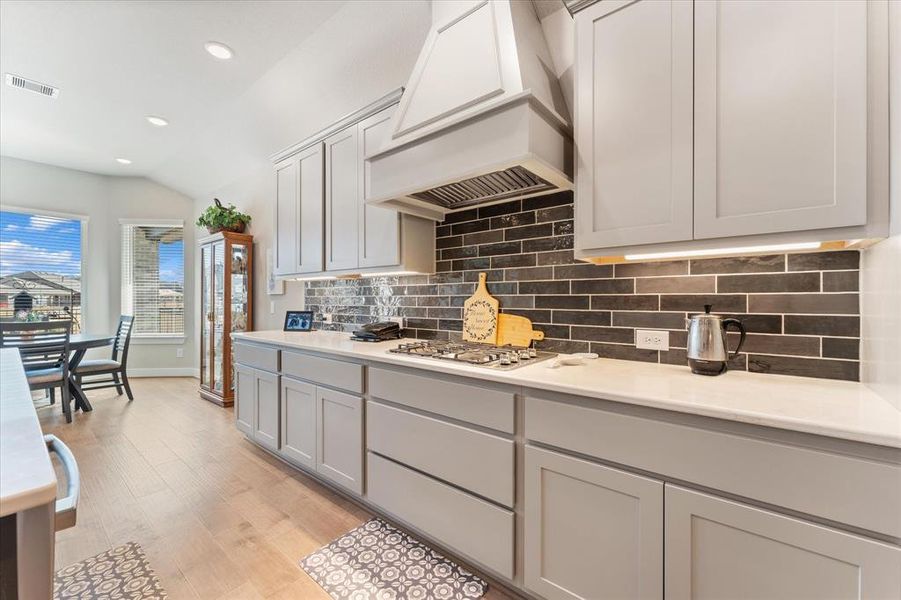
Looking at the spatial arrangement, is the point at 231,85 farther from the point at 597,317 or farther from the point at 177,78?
the point at 597,317

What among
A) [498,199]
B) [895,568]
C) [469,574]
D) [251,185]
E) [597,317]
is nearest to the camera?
[895,568]

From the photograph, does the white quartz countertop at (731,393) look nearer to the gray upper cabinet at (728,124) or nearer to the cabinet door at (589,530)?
the cabinet door at (589,530)

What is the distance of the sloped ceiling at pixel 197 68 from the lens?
7.45ft

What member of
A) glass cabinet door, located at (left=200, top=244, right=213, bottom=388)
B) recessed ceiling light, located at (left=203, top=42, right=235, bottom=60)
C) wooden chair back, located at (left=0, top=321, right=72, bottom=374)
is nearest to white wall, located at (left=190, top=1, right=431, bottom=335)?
recessed ceiling light, located at (left=203, top=42, right=235, bottom=60)

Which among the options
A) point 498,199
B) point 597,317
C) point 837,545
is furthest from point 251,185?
point 837,545

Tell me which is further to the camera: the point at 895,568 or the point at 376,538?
the point at 376,538

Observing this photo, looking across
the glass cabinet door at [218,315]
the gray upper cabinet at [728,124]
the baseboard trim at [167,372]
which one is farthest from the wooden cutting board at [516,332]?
the baseboard trim at [167,372]

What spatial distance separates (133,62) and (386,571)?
3806 mm

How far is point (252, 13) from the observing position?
2258 millimetres

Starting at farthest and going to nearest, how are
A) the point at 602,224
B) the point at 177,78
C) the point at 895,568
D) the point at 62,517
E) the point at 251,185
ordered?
the point at 251,185 < the point at 177,78 < the point at 602,224 < the point at 895,568 < the point at 62,517

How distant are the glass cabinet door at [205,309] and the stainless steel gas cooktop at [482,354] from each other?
3578 millimetres

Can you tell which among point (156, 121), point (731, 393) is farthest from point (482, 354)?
point (156, 121)

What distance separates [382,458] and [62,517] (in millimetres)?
1372

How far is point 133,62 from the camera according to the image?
2797 mm
